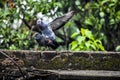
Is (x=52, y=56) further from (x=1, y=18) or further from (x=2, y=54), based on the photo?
(x=1, y=18)

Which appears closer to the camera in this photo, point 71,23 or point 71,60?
point 71,60

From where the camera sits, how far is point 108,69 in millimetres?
3094

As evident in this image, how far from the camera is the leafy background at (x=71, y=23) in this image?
170 inches

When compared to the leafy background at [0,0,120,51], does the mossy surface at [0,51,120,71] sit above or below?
below

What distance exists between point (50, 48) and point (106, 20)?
2.46m

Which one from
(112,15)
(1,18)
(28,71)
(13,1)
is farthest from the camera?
(112,15)

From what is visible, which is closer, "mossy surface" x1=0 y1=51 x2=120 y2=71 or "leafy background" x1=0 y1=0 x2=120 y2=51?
"mossy surface" x1=0 y1=51 x2=120 y2=71

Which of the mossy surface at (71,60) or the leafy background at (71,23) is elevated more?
the leafy background at (71,23)

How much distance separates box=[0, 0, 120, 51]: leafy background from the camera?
4317 millimetres

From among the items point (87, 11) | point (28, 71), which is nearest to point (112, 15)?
point (87, 11)

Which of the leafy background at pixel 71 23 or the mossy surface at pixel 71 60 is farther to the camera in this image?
the leafy background at pixel 71 23

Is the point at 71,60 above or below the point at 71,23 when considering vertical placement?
below

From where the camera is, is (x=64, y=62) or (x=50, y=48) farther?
(x=50, y=48)

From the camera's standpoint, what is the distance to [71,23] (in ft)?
18.4
